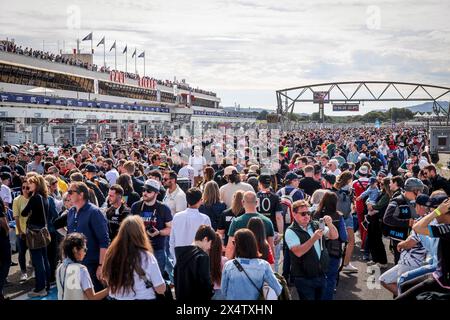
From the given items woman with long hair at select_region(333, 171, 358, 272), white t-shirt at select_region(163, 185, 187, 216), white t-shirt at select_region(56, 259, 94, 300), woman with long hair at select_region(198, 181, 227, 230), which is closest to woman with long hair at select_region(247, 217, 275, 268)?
white t-shirt at select_region(56, 259, 94, 300)

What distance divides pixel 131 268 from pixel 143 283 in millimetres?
183

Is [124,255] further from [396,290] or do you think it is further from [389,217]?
[389,217]

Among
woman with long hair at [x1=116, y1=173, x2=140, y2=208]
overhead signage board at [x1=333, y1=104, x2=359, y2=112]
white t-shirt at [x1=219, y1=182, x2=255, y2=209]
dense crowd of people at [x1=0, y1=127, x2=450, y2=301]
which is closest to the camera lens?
dense crowd of people at [x1=0, y1=127, x2=450, y2=301]

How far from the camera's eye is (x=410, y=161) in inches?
586

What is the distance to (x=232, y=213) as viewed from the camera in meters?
7.57

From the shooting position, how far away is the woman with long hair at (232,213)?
7.52 meters

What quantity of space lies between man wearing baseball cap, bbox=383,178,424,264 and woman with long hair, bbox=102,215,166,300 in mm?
4048

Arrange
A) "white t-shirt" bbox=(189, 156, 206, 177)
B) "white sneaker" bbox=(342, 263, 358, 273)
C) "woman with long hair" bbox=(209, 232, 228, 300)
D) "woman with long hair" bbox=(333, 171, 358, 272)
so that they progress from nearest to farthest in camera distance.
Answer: "woman with long hair" bbox=(209, 232, 228, 300) < "woman with long hair" bbox=(333, 171, 358, 272) < "white sneaker" bbox=(342, 263, 358, 273) < "white t-shirt" bbox=(189, 156, 206, 177)

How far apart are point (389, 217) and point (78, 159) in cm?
1033

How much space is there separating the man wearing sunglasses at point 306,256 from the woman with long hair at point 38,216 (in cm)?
401

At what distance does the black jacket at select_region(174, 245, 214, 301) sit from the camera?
512cm

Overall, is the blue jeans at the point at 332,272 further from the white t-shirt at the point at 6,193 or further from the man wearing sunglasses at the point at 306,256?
the white t-shirt at the point at 6,193

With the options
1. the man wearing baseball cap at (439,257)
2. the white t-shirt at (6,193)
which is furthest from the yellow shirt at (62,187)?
the man wearing baseball cap at (439,257)

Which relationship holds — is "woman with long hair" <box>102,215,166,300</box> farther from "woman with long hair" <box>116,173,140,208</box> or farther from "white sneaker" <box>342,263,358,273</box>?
"white sneaker" <box>342,263,358,273</box>
